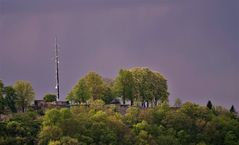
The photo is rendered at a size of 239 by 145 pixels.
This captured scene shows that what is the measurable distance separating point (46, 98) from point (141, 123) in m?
8.09

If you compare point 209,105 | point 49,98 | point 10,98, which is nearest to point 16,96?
point 10,98

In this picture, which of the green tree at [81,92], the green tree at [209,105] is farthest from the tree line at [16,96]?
the green tree at [209,105]

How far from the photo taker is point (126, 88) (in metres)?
88.0

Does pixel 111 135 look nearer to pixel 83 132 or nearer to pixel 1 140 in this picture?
pixel 83 132

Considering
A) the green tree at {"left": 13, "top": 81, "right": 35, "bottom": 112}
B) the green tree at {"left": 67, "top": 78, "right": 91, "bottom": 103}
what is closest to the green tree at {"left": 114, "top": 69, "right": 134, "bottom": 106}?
the green tree at {"left": 67, "top": 78, "right": 91, "bottom": 103}

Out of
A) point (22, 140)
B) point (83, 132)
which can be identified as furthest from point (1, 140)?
point (83, 132)

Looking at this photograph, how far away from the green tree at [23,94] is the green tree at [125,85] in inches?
324

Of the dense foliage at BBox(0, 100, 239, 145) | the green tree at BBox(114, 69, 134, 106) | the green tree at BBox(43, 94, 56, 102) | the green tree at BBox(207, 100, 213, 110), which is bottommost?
the dense foliage at BBox(0, 100, 239, 145)

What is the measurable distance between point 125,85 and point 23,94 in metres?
9.47

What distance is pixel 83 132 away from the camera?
79.1m

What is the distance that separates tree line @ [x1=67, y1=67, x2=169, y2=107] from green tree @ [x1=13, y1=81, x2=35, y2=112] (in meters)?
4.40

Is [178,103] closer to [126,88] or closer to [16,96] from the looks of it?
[126,88]

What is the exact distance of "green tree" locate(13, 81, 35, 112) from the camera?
82.2 meters

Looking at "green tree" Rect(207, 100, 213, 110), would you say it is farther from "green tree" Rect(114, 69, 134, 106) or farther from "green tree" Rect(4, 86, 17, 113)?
"green tree" Rect(4, 86, 17, 113)
